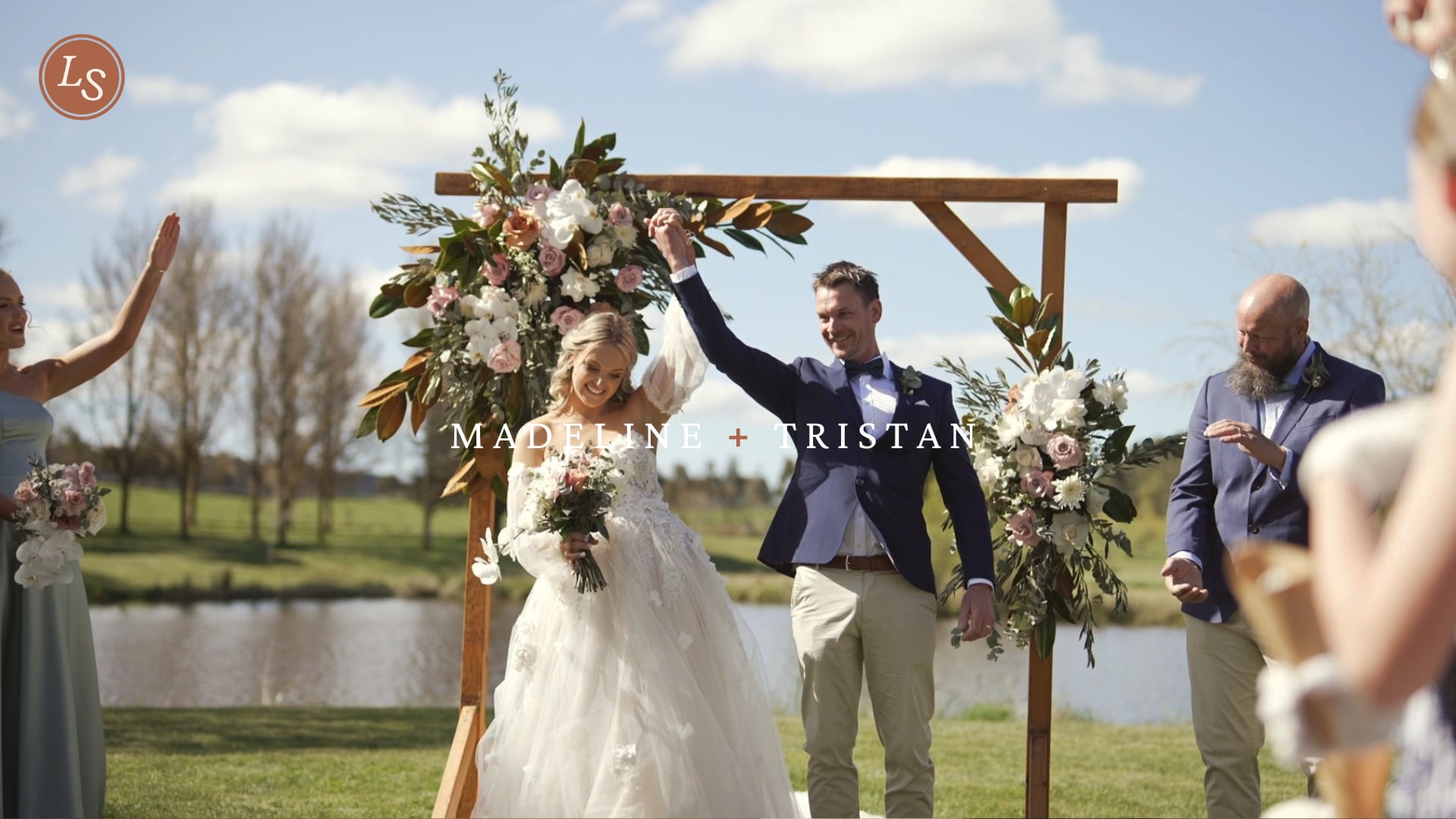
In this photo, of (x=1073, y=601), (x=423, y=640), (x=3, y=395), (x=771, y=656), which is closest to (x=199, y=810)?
(x=3, y=395)

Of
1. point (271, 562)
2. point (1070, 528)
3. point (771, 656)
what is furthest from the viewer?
point (271, 562)

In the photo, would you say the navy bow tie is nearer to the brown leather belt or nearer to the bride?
the bride

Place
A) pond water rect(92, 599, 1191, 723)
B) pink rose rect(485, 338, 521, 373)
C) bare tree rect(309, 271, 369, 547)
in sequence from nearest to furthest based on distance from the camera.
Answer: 1. pink rose rect(485, 338, 521, 373)
2. pond water rect(92, 599, 1191, 723)
3. bare tree rect(309, 271, 369, 547)

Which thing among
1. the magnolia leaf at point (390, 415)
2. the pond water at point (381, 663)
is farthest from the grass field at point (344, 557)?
the magnolia leaf at point (390, 415)

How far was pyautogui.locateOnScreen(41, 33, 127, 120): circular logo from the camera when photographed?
9.43m

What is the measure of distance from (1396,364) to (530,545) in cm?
1269

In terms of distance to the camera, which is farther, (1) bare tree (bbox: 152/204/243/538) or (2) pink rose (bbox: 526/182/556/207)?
(1) bare tree (bbox: 152/204/243/538)

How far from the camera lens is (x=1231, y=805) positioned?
477cm

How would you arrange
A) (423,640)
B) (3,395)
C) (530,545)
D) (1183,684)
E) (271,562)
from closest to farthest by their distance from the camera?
1. (530,545)
2. (3,395)
3. (1183,684)
4. (423,640)
5. (271,562)

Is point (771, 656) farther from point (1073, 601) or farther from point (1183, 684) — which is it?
point (1073, 601)

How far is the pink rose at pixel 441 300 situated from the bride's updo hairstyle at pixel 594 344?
2.01 ft

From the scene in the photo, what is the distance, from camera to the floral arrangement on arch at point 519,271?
18.0ft

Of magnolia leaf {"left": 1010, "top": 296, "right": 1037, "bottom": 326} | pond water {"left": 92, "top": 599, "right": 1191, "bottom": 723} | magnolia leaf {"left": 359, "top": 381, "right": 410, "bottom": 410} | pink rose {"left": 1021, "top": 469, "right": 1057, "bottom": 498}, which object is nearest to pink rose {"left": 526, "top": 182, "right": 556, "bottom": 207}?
magnolia leaf {"left": 359, "top": 381, "right": 410, "bottom": 410}

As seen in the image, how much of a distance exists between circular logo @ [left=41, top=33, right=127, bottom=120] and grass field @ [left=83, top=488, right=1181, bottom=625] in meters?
9.54
